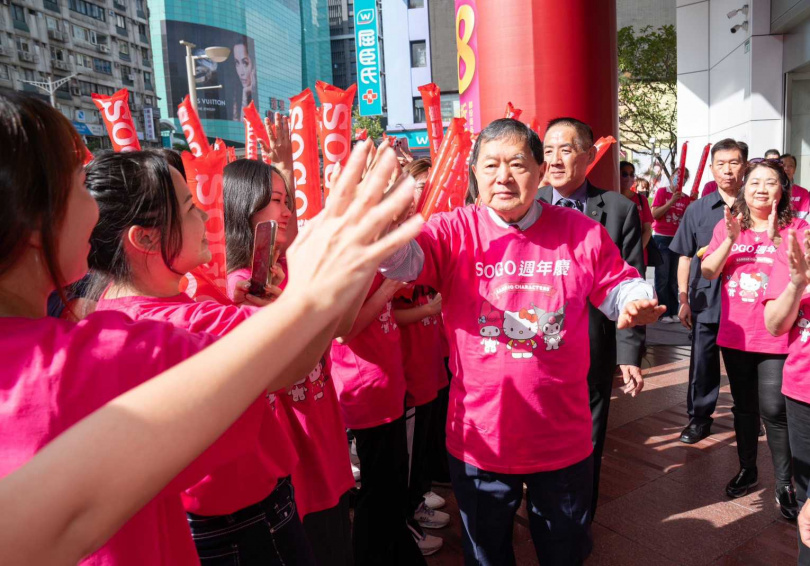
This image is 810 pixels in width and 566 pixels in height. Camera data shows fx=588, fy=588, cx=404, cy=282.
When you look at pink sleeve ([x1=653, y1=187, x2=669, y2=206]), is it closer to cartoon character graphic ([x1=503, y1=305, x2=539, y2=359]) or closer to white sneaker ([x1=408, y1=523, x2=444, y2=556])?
white sneaker ([x1=408, y1=523, x2=444, y2=556])

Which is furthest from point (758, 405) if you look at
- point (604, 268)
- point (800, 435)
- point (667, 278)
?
point (667, 278)

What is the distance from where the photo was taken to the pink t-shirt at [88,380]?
73 cm

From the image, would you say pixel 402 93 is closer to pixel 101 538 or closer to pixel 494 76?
pixel 494 76

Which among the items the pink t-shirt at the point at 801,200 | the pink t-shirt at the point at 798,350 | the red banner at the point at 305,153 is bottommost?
the pink t-shirt at the point at 798,350

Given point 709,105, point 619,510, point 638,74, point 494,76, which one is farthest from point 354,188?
point 638,74

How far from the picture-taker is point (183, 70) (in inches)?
1788

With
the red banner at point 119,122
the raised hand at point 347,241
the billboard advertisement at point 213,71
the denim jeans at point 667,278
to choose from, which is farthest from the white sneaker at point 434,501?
the billboard advertisement at point 213,71

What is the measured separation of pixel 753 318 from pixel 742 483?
881 mm

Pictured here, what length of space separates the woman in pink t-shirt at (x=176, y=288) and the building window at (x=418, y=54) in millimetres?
31750

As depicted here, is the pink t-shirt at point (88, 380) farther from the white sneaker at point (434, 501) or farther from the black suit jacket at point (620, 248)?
the white sneaker at point (434, 501)

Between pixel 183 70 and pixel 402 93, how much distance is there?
2280cm

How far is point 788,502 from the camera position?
112 inches

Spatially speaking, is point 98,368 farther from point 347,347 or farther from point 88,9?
point 88,9

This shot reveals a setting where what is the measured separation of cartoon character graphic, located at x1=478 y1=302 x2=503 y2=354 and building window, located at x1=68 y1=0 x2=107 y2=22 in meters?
56.4
